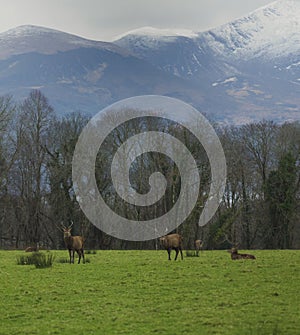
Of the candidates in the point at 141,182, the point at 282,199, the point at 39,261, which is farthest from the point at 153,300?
the point at 282,199

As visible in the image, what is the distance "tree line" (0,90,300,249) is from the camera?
5081 centimetres

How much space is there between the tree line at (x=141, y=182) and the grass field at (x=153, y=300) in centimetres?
3013

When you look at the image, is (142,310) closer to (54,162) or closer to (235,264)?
(235,264)

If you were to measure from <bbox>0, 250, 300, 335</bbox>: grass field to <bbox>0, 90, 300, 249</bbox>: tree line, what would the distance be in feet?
98.8

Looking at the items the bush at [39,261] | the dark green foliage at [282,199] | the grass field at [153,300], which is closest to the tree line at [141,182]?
the dark green foliage at [282,199]

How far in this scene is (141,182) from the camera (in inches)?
1997

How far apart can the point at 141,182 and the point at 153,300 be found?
37035 millimetres

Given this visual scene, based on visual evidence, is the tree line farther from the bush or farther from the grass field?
the grass field

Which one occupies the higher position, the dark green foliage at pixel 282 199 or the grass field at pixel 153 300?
the dark green foliage at pixel 282 199

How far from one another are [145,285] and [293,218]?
38.0m

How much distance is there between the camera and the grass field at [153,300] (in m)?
10.9

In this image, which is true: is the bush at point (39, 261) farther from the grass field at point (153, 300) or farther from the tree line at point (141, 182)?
the tree line at point (141, 182)

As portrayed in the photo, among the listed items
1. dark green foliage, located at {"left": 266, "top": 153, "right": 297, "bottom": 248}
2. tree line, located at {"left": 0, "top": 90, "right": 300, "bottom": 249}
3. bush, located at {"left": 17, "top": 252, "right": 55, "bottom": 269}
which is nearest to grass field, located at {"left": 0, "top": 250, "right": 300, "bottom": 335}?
bush, located at {"left": 17, "top": 252, "right": 55, "bottom": 269}

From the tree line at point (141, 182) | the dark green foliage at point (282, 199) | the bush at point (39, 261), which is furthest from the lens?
the dark green foliage at point (282, 199)
